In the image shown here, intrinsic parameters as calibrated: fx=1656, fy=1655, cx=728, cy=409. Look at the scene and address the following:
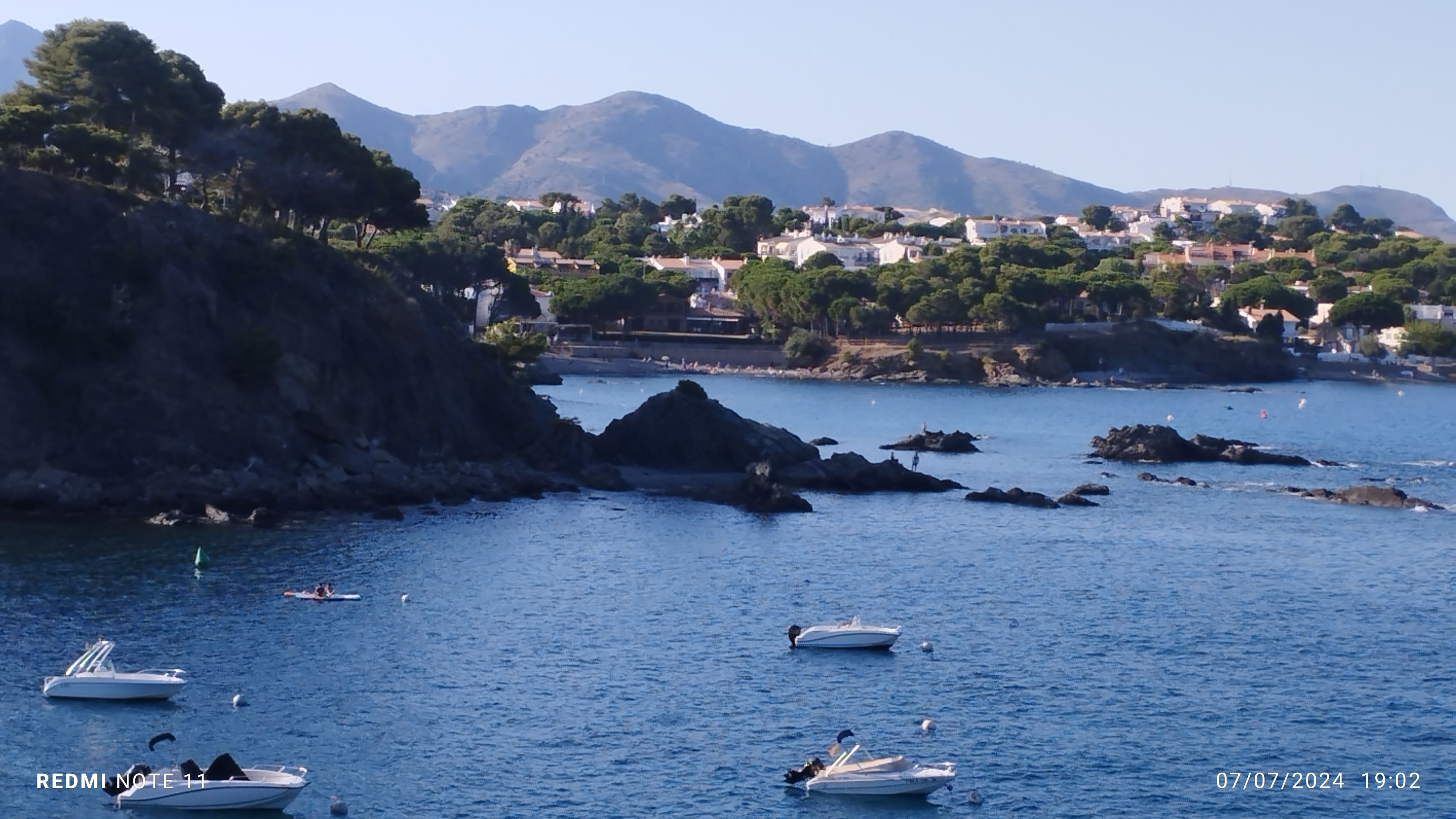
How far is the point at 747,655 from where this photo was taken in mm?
35531

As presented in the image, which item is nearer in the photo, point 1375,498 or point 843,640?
point 843,640

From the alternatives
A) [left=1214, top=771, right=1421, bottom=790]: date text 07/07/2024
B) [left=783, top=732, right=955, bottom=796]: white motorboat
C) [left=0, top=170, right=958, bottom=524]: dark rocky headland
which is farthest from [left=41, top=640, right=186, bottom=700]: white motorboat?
[left=1214, top=771, right=1421, bottom=790]: date text 07/07/2024

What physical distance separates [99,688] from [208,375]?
24292 millimetres

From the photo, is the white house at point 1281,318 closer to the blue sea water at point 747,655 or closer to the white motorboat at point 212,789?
the blue sea water at point 747,655

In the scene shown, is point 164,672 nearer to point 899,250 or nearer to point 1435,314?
point 1435,314

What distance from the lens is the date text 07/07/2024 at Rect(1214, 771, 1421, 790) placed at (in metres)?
27.6

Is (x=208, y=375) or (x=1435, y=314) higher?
(x=1435, y=314)

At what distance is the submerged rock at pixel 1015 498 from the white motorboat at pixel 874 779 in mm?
33819

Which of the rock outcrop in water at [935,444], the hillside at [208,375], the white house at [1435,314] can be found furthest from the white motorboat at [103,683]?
the white house at [1435,314]

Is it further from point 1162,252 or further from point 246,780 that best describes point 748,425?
point 1162,252

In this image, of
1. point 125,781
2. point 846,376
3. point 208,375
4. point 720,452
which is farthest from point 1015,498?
point 846,376

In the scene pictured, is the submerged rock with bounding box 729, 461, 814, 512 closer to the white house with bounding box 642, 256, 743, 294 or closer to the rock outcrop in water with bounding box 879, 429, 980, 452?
the rock outcrop in water with bounding box 879, 429, 980, 452

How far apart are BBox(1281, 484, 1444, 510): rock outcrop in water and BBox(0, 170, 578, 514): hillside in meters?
28.8

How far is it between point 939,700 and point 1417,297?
144 metres
